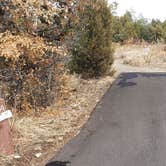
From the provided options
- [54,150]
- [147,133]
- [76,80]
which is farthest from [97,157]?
[76,80]

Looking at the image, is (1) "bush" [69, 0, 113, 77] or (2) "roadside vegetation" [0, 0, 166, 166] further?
(1) "bush" [69, 0, 113, 77]

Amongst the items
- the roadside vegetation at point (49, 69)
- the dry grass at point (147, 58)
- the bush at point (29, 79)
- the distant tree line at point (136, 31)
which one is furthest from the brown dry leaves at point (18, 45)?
the distant tree line at point (136, 31)

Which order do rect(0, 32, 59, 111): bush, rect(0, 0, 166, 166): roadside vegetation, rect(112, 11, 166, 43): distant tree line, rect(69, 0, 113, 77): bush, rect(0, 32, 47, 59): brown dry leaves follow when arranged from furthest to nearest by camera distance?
rect(112, 11, 166, 43): distant tree line, rect(69, 0, 113, 77): bush, rect(0, 32, 59, 111): bush, rect(0, 0, 166, 166): roadside vegetation, rect(0, 32, 47, 59): brown dry leaves

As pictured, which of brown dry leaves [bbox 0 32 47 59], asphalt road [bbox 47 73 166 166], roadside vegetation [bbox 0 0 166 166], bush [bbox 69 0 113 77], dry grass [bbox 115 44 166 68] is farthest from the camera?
dry grass [bbox 115 44 166 68]

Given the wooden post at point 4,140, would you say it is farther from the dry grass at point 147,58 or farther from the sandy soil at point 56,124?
the dry grass at point 147,58

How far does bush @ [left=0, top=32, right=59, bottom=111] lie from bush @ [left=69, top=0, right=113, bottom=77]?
10.4 ft

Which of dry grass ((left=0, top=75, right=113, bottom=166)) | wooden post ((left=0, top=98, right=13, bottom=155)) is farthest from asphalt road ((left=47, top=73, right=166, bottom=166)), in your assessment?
wooden post ((left=0, top=98, right=13, bottom=155))

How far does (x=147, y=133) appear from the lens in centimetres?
912

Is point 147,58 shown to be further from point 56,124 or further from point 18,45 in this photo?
point 18,45

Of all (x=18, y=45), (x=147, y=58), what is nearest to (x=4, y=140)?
(x=18, y=45)

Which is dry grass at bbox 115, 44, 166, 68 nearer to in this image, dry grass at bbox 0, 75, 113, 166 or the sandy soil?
the sandy soil

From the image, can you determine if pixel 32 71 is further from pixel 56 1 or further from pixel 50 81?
pixel 56 1

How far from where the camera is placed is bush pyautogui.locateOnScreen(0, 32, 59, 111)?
10727 mm

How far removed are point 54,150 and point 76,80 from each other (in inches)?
247
